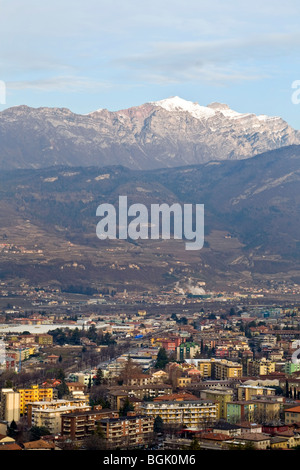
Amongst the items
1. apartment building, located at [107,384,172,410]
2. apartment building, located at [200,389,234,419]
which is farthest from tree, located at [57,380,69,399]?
apartment building, located at [200,389,234,419]

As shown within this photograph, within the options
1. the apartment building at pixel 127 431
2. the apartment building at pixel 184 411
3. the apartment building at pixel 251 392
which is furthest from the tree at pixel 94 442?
the apartment building at pixel 251 392

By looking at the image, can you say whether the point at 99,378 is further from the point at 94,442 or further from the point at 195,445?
the point at 195,445

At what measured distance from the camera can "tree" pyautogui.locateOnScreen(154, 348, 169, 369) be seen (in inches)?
2743

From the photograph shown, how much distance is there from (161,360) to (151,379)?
967cm

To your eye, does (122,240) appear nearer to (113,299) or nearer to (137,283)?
(137,283)

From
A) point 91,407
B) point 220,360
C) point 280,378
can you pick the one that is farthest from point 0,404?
point 220,360

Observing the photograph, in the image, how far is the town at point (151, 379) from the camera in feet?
150

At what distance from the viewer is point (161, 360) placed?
7169 cm

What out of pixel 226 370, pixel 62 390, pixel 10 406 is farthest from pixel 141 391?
pixel 226 370

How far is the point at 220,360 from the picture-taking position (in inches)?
2835

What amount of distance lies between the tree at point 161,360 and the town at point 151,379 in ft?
0.43

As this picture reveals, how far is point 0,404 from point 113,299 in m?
87.1

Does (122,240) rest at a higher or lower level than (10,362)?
higher
